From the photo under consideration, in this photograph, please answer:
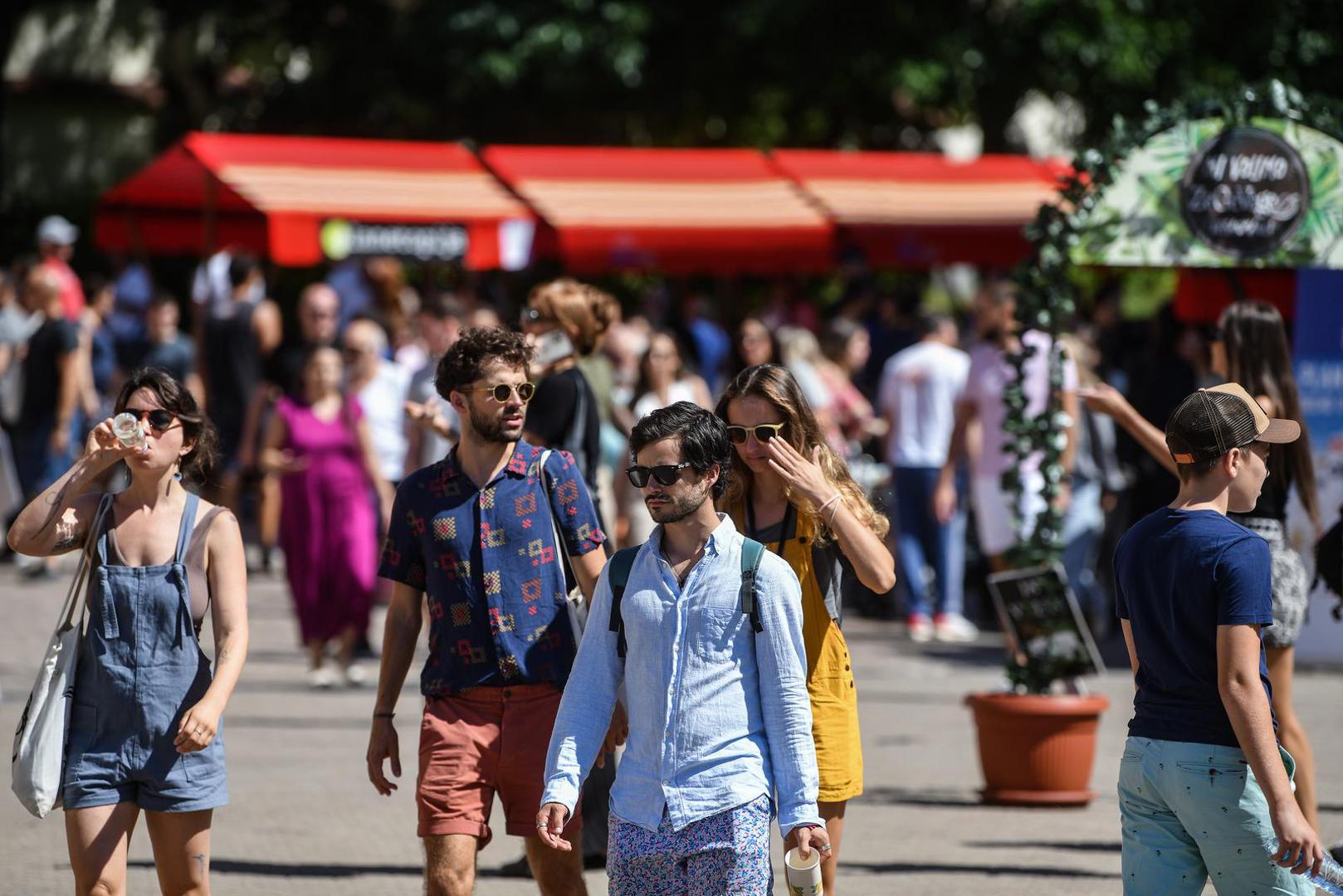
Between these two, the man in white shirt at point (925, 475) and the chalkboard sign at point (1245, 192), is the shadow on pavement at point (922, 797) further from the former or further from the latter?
the man in white shirt at point (925, 475)

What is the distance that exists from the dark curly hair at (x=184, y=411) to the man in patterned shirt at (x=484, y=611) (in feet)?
1.78

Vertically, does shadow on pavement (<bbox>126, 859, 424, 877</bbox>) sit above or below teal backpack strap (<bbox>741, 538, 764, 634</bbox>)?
below

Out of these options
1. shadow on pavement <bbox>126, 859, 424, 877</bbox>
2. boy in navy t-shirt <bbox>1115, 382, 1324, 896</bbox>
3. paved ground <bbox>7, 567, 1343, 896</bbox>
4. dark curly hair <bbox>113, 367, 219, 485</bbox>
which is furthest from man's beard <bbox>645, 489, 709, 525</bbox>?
shadow on pavement <bbox>126, 859, 424, 877</bbox>

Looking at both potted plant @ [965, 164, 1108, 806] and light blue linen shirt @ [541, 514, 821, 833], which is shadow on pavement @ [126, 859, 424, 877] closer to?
potted plant @ [965, 164, 1108, 806]

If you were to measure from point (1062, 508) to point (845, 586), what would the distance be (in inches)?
211

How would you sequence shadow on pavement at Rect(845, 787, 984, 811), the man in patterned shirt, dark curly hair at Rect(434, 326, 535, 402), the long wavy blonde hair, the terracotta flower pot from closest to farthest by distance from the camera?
the long wavy blonde hair, the man in patterned shirt, dark curly hair at Rect(434, 326, 535, 402), the terracotta flower pot, shadow on pavement at Rect(845, 787, 984, 811)

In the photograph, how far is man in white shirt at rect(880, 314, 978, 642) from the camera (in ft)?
42.3

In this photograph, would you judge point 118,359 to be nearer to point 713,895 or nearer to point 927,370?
point 927,370

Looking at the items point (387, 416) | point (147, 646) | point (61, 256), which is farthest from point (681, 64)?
point (147, 646)

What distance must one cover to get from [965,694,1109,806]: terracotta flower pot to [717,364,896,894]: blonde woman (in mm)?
2854

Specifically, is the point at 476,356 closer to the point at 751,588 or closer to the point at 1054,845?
the point at 751,588

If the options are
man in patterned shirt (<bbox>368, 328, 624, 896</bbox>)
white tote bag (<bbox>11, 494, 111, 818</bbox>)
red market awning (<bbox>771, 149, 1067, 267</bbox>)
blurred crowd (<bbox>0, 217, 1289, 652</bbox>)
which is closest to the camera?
white tote bag (<bbox>11, 494, 111, 818</bbox>)

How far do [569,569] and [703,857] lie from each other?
1221mm

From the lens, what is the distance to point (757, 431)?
5031 millimetres
